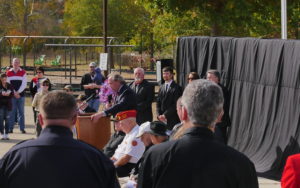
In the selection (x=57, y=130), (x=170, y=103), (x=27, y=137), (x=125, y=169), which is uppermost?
(x=57, y=130)

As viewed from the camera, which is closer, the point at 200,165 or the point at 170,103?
the point at 200,165

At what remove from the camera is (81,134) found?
40.4ft

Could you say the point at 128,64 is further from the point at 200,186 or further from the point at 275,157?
the point at 200,186

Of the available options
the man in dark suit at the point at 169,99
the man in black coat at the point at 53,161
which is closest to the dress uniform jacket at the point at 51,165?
the man in black coat at the point at 53,161

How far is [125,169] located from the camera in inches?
327

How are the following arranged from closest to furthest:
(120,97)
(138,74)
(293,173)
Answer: (293,173) → (120,97) → (138,74)

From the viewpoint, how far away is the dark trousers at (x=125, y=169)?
828 centimetres

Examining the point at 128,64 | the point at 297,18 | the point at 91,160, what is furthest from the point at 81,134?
the point at 128,64

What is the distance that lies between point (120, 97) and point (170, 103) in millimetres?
1978

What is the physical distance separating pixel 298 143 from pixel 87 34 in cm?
3671

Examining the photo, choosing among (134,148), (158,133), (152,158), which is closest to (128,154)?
(134,148)

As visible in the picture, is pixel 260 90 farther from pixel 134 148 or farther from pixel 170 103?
pixel 134 148

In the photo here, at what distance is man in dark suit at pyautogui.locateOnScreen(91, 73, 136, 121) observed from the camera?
1106cm

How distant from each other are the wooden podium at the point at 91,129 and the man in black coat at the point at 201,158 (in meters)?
8.15
